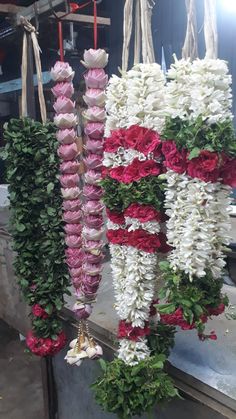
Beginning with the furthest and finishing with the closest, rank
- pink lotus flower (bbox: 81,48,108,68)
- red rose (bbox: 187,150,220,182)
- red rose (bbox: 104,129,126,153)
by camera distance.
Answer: pink lotus flower (bbox: 81,48,108,68) < red rose (bbox: 104,129,126,153) < red rose (bbox: 187,150,220,182)

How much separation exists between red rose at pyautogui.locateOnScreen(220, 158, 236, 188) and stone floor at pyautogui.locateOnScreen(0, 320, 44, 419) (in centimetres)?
272

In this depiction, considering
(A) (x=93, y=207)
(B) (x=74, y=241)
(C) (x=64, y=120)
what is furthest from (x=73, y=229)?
(C) (x=64, y=120)

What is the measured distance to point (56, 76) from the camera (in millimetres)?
1623

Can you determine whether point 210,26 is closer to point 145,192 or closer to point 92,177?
point 145,192

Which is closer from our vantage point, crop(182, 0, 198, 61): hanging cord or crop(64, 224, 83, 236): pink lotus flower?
crop(182, 0, 198, 61): hanging cord

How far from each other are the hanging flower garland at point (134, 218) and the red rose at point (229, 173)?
208 mm

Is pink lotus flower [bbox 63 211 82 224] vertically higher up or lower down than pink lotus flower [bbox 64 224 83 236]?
higher up

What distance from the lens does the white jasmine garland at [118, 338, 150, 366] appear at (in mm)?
1395

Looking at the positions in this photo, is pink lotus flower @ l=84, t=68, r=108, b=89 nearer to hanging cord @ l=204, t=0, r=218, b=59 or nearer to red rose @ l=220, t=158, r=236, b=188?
hanging cord @ l=204, t=0, r=218, b=59

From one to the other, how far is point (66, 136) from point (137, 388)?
1054 mm

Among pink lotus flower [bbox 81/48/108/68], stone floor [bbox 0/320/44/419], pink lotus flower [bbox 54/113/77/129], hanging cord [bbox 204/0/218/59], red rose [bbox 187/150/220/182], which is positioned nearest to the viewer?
red rose [bbox 187/150/220/182]

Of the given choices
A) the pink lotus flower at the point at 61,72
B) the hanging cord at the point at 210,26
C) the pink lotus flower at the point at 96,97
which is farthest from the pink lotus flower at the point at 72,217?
the hanging cord at the point at 210,26

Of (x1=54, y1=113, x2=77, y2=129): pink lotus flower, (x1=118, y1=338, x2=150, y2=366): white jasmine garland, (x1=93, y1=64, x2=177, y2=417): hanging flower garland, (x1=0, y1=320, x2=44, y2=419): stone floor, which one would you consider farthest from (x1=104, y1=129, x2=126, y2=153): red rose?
(x1=0, y1=320, x2=44, y2=419): stone floor

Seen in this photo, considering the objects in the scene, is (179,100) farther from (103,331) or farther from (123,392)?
(103,331)
